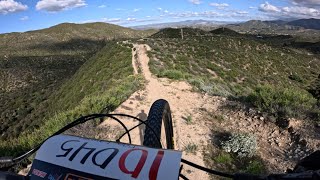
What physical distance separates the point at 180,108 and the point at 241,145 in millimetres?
3960

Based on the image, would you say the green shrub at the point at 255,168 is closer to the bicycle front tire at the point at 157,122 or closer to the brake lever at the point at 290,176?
the bicycle front tire at the point at 157,122

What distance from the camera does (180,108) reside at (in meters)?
12.2

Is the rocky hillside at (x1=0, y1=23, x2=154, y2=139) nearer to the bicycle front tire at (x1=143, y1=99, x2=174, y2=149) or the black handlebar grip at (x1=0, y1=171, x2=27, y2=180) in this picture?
the bicycle front tire at (x1=143, y1=99, x2=174, y2=149)

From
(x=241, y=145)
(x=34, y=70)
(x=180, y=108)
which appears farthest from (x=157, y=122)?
(x=34, y=70)

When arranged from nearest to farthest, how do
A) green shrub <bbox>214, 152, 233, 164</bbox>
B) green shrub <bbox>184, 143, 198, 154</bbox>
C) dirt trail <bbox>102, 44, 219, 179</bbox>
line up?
green shrub <bbox>214, 152, 233, 164</bbox> < green shrub <bbox>184, 143, 198, 154</bbox> < dirt trail <bbox>102, 44, 219, 179</bbox>

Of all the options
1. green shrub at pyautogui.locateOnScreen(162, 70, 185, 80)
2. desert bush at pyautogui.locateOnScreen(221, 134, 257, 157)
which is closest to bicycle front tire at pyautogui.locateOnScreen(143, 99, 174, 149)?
desert bush at pyautogui.locateOnScreen(221, 134, 257, 157)

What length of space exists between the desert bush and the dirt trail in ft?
2.26

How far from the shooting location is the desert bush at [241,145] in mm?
8445

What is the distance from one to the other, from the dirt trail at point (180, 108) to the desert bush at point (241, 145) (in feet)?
2.26

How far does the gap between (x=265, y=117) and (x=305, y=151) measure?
197 cm

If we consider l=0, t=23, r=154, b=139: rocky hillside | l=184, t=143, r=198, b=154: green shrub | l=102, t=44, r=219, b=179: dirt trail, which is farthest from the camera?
l=0, t=23, r=154, b=139: rocky hillside

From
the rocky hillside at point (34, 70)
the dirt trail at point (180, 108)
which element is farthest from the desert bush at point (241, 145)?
the rocky hillside at point (34, 70)

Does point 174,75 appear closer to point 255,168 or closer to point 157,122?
point 255,168

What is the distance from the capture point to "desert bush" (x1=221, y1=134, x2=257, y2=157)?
8.45m
